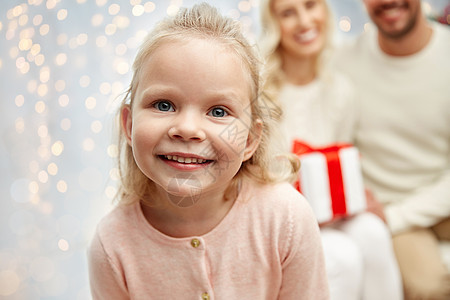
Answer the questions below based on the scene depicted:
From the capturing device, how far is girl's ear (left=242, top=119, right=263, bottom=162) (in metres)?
0.87

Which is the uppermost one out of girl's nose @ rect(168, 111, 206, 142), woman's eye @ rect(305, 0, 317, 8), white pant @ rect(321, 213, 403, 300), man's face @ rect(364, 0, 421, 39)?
woman's eye @ rect(305, 0, 317, 8)

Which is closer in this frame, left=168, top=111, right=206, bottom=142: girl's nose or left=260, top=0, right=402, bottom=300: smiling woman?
left=168, top=111, right=206, bottom=142: girl's nose

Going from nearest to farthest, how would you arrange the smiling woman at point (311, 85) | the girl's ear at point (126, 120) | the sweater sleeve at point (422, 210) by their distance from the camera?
the girl's ear at point (126, 120) < the smiling woman at point (311, 85) < the sweater sleeve at point (422, 210)

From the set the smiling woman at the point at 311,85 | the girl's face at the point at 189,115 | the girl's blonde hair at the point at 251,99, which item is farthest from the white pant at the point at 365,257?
the girl's face at the point at 189,115

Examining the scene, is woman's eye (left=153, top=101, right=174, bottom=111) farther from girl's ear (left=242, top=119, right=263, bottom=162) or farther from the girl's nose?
girl's ear (left=242, top=119, right=263, bottom=162)

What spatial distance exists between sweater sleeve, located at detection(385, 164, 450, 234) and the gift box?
0.18 meters

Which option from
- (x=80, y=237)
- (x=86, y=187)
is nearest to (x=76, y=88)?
(x=86, y=187)

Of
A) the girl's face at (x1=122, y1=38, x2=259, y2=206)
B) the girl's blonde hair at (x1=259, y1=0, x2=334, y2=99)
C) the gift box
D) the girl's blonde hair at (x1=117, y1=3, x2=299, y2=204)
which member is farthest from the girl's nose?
the girl's blonde hair at (x1=259, y1=0, x2=334, y2=99)

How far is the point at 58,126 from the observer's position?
4.36 feet

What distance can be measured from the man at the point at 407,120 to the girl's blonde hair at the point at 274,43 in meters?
0.12

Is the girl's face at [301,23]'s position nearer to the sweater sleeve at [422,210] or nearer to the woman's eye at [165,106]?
the sweater sleeve at [422,210]

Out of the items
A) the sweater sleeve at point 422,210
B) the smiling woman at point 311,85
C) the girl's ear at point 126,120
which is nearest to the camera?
the girl's ear at point 126,120

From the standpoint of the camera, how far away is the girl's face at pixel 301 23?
146cm

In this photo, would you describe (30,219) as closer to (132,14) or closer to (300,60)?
(132,14)
